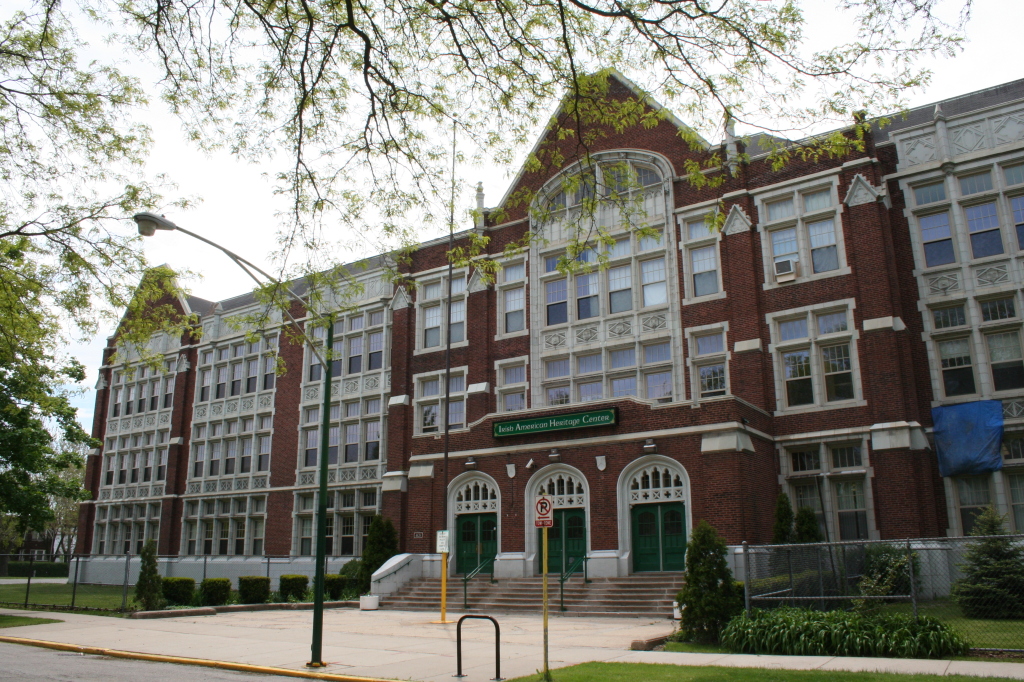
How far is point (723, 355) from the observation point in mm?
26578

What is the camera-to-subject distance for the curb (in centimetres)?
1245

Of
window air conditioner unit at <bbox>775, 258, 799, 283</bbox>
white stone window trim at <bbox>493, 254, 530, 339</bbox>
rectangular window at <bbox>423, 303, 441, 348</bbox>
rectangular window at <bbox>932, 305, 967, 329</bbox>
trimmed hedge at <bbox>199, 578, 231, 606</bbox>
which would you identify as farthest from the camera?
rectangular window at <bbox>423, 303, 441, 348</bbox>

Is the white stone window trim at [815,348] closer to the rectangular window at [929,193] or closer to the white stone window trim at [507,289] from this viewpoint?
the rectangular window at [929,193]

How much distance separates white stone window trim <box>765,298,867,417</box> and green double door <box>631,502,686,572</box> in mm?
4834

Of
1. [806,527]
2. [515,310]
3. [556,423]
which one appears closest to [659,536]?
[806,527]

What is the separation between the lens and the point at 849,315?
979 inches

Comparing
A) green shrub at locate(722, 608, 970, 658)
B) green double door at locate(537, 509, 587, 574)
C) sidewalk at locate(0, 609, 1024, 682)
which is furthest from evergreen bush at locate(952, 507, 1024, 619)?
green double door at locate(537, 509, 587, 574)

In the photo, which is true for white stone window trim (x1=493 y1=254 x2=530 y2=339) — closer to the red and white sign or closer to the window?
the window

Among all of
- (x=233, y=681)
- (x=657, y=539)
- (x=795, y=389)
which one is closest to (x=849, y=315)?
(x=795, y=389)

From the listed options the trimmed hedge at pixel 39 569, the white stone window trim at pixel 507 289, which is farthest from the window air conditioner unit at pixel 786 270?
the trimmed hedge at pixel 39 569

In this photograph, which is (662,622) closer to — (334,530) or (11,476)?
(334,530)

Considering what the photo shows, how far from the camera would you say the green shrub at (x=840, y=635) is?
12.7 metres

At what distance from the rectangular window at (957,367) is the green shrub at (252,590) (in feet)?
74.1

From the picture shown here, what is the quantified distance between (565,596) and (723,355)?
9.35m
